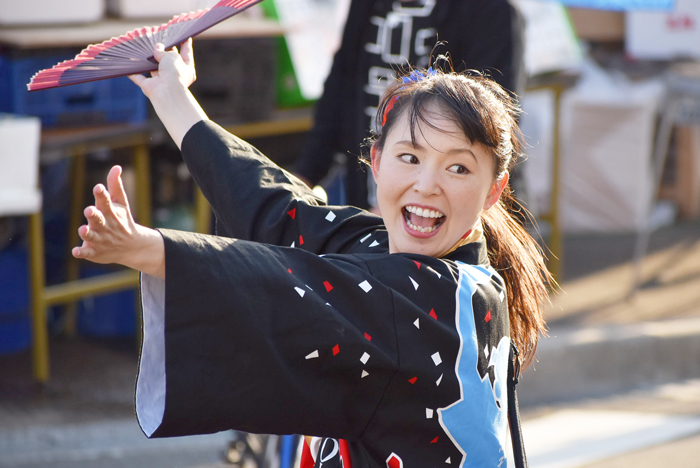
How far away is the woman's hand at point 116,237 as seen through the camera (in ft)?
3.62

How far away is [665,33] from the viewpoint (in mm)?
6641

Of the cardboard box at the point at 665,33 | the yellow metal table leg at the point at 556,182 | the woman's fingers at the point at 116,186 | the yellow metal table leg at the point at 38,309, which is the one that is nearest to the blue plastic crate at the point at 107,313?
the yellow metal table leg at the point at 38,309

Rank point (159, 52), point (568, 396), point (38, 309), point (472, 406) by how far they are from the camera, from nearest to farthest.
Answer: point (472, 406) → point (159, 52) → point (38, 309) → point (568, 396)

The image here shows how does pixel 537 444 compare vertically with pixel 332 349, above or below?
below

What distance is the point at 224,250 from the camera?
1.27 metres

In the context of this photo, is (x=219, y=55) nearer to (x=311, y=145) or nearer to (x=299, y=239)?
(x=311, y=145)

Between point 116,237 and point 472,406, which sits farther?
point 472,406

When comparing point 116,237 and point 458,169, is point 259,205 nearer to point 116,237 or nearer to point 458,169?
point 458,169

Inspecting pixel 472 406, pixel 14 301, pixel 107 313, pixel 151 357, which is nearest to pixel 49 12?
pixel 14 301

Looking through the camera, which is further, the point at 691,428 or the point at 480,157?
the point at 691,428

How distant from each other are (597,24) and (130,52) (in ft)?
19.2

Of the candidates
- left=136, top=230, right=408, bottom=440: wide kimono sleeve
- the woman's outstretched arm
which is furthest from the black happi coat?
the woman's outstretched arm

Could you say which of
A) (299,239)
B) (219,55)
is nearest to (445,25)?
(299,239)

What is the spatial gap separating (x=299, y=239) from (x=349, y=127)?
3.57 ft
